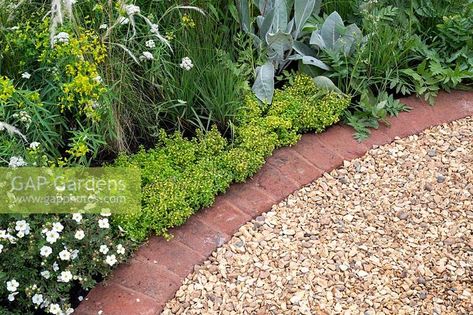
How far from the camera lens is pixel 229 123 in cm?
321

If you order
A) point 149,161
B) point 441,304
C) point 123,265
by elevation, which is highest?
point 149,161

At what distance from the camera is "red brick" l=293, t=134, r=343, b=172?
3260 mm

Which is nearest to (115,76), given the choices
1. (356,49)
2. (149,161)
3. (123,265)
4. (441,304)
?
(149,161)

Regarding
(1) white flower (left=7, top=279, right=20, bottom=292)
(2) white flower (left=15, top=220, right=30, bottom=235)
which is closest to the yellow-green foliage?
(2) white flower (left=15, top=220, right=30, bottom=235)

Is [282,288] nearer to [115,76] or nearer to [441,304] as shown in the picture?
[441,304]

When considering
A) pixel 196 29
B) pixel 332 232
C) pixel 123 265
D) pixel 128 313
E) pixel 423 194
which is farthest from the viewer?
pixel 196 29

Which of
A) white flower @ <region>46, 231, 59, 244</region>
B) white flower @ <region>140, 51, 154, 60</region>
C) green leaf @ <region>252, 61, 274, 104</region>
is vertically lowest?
white flower @ <region>46, 231, 59, 244</region>

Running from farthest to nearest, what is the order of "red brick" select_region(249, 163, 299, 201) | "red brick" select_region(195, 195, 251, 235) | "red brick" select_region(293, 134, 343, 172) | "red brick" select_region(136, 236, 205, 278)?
"red brick" select_region(293, 134, 343, 172), "red brick" select_region(249, 163, 299, 201), "red brick" select_region(195, 195, 251, 235), "red brick" select_region(136, 236, 205, 278)

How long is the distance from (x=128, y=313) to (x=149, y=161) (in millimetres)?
724

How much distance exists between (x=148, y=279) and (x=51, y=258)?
1.26ft

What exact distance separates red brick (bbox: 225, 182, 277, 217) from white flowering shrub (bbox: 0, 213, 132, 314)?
0.62 metres

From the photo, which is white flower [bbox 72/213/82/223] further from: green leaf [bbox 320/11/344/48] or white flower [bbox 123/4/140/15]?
green leaf [bbox 320/11/344/48]

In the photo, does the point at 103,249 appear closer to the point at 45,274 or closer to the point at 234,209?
the point at 45,274

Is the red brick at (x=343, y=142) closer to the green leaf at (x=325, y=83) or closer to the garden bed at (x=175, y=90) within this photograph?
the garden bed at (x=175, y=90)
